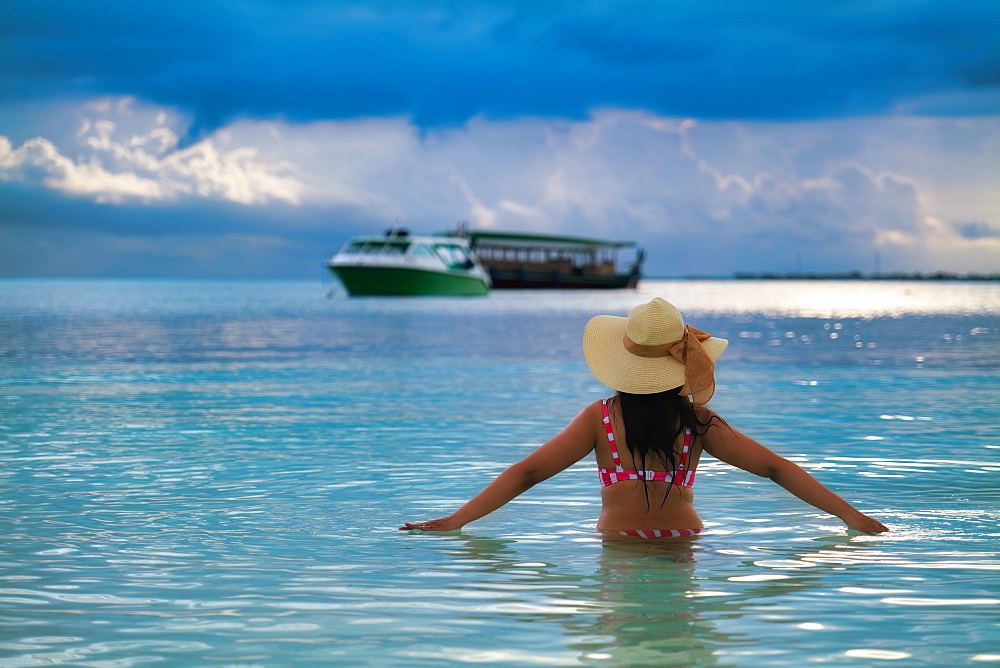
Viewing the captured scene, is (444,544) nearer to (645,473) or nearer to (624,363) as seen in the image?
(645,473)

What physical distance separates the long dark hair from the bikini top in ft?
0.12

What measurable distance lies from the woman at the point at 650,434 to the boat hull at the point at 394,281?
57.6 m

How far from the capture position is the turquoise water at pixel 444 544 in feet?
12.6

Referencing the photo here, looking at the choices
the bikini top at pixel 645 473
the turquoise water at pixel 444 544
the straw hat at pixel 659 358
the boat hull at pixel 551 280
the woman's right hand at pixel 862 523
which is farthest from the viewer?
the boat hull at pixel 551 280

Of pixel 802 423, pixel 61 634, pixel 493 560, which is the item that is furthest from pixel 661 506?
pixel 802 423

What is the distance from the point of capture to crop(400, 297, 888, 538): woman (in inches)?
161

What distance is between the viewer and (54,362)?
19234mm

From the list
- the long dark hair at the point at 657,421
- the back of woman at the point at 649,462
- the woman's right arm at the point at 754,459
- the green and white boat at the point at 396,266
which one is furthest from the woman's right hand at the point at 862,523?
the green and white boat at the point at 396,266

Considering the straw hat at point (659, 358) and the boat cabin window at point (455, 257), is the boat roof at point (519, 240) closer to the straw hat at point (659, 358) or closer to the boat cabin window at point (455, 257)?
the boat cabin window at point (455, 257)

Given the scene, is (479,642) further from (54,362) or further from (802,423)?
(54,362)

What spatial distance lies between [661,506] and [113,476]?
4.67 metres

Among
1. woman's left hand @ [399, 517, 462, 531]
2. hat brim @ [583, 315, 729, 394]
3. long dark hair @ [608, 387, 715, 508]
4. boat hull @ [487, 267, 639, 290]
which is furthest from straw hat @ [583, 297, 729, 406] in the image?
boat hull @ [487, 267, 639, 290]

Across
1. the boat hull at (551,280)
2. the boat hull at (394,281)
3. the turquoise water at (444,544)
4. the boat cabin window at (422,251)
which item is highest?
the boat hull at (551,280)

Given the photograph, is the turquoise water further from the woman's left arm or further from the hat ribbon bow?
the hat ribbon bow
